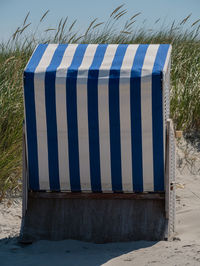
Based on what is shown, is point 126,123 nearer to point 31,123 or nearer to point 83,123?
point 83,123

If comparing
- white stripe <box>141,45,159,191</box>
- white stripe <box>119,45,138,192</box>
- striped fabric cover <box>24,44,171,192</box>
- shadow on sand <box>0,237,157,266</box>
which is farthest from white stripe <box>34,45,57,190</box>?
white stripe <box>141,45,159,191</box>

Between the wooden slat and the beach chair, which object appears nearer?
the beach chair

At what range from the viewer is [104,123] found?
135 inches

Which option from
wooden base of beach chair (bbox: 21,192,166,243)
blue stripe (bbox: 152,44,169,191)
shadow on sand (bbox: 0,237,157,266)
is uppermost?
blue stripe (bbox: 152,44,169,191)

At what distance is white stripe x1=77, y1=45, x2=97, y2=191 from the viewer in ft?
11.2

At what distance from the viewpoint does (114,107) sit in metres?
3.39

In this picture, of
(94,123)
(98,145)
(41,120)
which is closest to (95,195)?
(98,145)

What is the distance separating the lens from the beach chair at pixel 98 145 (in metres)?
3.39

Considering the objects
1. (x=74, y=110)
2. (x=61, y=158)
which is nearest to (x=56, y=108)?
(x=74, y=110)

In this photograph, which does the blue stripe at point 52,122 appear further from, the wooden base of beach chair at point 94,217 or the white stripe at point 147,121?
the white stripe at point 147,121

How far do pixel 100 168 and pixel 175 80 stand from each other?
349cm

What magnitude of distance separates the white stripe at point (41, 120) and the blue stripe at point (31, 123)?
2 centimetres

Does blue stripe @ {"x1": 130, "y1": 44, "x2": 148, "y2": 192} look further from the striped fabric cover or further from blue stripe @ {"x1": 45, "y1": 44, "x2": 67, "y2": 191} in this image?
blue stripe @ {"x1": 45, "y1": 44, "x2": 67, "y2": 191}

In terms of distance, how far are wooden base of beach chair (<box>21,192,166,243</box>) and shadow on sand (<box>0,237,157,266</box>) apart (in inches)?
3.0
